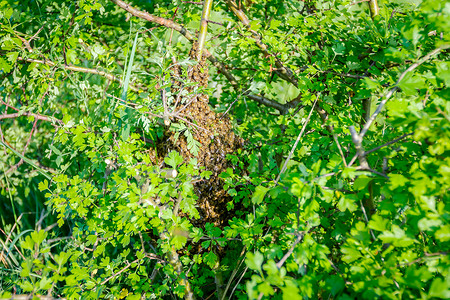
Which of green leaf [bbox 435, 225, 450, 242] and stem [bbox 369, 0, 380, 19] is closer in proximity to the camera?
green leaf [bbox 435, 225, 450, 242]

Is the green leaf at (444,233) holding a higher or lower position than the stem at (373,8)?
lower

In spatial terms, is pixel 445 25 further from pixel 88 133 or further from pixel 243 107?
pixel 243 107

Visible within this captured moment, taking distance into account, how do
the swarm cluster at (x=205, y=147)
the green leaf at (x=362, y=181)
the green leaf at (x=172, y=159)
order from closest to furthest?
the green leaf at (x=362, y=181) → the green leaf at (x=172, y=159) → the swarm cluster at (x=205, y=147)

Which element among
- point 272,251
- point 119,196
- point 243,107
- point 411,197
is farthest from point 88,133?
point 411,197

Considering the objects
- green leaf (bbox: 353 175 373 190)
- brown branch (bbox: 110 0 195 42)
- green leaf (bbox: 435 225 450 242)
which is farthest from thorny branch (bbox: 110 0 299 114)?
green leaf (bbox: 435 225 450 242)

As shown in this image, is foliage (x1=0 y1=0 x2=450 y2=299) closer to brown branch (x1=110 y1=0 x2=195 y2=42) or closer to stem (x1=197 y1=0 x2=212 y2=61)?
brown branch (x1=110 y1=0 x2=195 y2=42)

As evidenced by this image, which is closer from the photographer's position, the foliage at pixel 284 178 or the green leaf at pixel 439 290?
the green leaf at pixel 439 290

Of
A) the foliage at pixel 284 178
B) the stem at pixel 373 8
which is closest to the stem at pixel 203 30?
the foliage at pixel 284 178

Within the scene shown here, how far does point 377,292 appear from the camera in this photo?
79 centimetres

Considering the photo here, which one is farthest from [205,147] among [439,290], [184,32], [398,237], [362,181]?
[439,290]

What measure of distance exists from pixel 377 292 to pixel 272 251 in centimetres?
32

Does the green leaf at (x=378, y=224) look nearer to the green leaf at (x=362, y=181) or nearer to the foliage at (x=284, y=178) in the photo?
the foliage at (x=284, y=178)

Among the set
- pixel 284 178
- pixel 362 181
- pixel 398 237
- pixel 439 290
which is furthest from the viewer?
pixel 284 178

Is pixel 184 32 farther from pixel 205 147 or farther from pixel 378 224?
pixel 378 224
